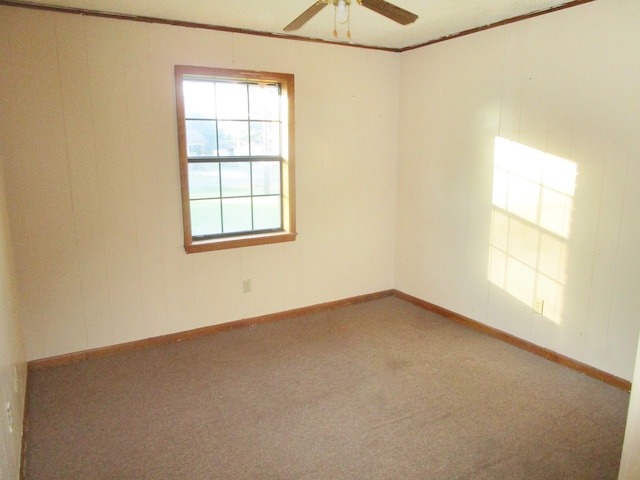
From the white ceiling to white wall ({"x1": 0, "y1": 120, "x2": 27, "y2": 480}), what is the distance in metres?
1.04

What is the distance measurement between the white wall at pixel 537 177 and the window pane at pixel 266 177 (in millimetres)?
1314

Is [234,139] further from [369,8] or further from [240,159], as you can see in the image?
[369,8]

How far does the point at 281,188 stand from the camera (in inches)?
159

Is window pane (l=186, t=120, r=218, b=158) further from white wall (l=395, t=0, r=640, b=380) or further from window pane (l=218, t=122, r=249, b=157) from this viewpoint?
white wall (l=395, t=0, r=640, b=380)

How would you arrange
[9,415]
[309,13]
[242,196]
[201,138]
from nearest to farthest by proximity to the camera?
[9,415] → [309,13] → [201,138] → [242,196]

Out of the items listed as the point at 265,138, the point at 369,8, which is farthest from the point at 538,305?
the point at 265,138

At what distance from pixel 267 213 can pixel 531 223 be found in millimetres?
2128

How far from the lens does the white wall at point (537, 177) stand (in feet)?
9.20

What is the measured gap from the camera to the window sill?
362 centimetres

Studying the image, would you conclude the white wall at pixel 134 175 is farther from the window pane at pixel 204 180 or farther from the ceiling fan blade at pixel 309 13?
the ceiling fan blade at pixel 309 13

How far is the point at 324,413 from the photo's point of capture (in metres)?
2.69

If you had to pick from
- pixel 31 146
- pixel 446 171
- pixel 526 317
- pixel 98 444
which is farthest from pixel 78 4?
pixel 526 317

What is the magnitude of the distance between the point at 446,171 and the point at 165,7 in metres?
2.53

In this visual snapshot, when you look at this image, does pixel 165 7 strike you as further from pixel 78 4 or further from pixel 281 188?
pixel 281 188
